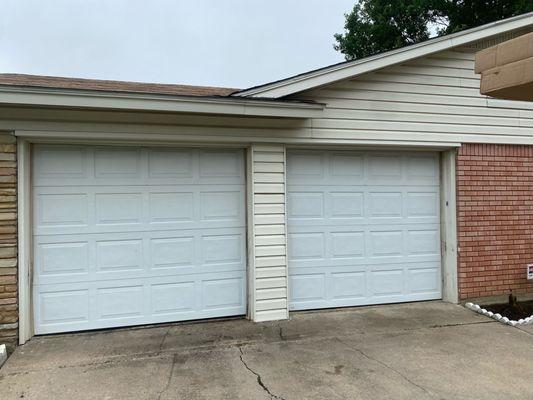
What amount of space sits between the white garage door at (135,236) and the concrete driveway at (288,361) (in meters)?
0.32

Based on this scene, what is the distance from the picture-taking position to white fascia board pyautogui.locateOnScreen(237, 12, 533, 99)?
530 cm

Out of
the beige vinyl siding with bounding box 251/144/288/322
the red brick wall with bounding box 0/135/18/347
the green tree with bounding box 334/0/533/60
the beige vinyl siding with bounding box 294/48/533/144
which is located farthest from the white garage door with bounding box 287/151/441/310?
the green tree with bounding box 334/0/533/60

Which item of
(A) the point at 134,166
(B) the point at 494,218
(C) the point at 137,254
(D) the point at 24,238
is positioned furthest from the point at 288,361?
(B) the point at 494,218

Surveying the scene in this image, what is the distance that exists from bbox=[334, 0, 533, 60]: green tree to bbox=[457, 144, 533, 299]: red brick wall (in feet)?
37.1

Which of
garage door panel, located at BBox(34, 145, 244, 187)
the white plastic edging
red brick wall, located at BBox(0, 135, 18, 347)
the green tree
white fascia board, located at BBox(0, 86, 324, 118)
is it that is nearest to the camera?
white fascia board, located at BBox(0, 86, 324, 118)

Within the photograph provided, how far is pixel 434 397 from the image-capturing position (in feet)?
11.6

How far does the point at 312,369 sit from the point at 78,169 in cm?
342

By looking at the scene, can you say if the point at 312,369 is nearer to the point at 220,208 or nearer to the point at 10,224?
the point at 220,208

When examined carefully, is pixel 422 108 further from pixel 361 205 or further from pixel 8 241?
pixel 8 241

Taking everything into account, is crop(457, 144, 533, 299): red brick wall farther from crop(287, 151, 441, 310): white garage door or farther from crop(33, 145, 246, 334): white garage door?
crop(33, 145, 246, 334): white garage door

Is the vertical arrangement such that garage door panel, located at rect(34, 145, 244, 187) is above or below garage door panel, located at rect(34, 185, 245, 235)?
above

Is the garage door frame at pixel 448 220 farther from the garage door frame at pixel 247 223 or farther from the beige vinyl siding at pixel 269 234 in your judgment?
the beige vinyl siding at pixel 269 234

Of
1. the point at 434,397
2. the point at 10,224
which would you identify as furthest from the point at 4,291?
the point at 434,397

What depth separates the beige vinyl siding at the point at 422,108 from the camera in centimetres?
581
